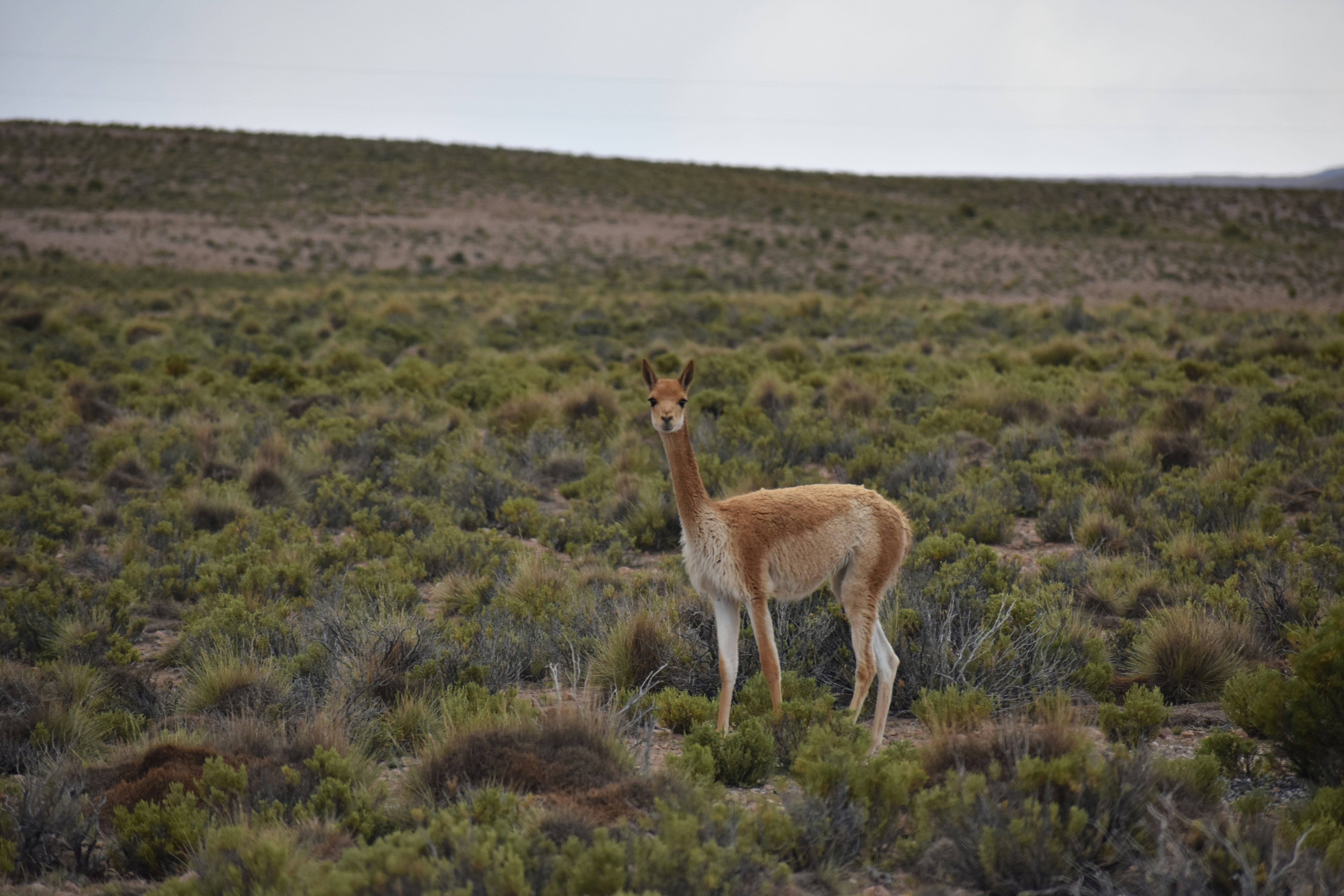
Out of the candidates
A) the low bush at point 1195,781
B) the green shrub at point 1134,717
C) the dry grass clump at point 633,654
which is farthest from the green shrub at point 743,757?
the green shrub at point 1134,717

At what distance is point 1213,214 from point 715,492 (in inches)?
2061

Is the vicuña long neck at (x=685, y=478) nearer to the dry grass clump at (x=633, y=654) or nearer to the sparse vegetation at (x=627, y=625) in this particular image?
the sparse vegetation at (x=627, y=625)

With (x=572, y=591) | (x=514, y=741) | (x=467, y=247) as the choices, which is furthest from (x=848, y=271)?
(x=514, y=741)

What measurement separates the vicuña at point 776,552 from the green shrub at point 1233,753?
142cm

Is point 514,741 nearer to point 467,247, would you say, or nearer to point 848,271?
point 848,271

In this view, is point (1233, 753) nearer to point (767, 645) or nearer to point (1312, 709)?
point (1312, 709)

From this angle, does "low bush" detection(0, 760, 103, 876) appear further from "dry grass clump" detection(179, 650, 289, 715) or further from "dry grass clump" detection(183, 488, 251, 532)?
"dry grass clump" detection(183, 488, 251, 532)

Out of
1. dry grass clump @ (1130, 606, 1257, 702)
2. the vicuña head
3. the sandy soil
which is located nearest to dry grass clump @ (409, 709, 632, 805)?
the vicuña head

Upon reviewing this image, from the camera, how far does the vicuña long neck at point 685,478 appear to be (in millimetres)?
4730

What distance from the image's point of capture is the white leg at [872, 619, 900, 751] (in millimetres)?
4695

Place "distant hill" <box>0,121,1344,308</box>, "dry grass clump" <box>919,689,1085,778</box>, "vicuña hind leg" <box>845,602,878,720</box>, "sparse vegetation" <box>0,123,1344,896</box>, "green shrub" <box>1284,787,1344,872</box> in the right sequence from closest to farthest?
"green shrub" <box>1284,787,1344,872</box> → "sparse vegetation" <box>0,123,1344,896</box> → "dry grass clump" <box>919,689,1085,778</box> → "vicuña hind leg" <box>845,602,878,720</box> → "distant hill" <box>0,121,1344,308</box>

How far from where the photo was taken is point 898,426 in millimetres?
Answer: 11336

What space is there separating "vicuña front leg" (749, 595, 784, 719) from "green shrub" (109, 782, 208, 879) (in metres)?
2.48

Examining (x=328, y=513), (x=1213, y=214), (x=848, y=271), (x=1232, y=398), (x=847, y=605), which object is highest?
(x=1213, y=214)
